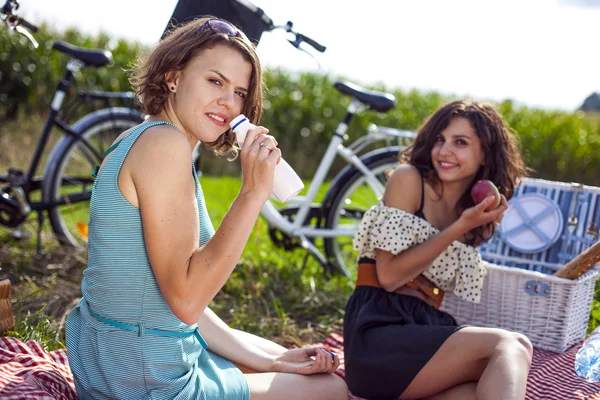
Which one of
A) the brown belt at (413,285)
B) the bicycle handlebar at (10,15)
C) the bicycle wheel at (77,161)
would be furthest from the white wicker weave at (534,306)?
the bicycle wheel at (77,161)

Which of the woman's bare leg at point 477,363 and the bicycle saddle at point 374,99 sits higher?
the bicycle saddle at point 374,99

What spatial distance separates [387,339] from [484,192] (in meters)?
0.67

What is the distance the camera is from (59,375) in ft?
6.68

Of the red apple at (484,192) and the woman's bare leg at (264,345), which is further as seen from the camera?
the red apple at (484,192)

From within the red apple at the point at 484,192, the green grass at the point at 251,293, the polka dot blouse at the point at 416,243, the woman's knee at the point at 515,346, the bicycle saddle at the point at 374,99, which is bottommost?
the green grass at the point at 251,293

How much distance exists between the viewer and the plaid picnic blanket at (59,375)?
1.84 meters

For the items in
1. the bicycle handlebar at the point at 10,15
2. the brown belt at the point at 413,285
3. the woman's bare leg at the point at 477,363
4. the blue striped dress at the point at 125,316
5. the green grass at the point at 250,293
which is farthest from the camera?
the green grass at the point at 250,293

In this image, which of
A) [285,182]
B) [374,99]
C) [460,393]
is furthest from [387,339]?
[374,99]

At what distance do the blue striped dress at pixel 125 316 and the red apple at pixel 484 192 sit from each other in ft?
3.95

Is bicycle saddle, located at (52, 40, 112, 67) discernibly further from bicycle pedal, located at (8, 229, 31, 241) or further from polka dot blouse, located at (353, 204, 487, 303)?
polka dot blouse, located at (353, 204, 487, 303)

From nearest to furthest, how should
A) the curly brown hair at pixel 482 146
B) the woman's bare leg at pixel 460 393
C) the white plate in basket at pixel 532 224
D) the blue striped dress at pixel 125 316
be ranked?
the blue striped dress at pixel 125 316
the woman's bare leg at pixel 460 393
the curly brown hair at pixel 482 146
the white plate in basket at pixel 532 224

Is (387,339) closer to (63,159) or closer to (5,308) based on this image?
(5,308)

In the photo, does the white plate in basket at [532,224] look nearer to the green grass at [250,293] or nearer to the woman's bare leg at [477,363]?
→ the green grass at [250,293]

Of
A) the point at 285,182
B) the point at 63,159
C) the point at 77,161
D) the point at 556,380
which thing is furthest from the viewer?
the point at 77,161
